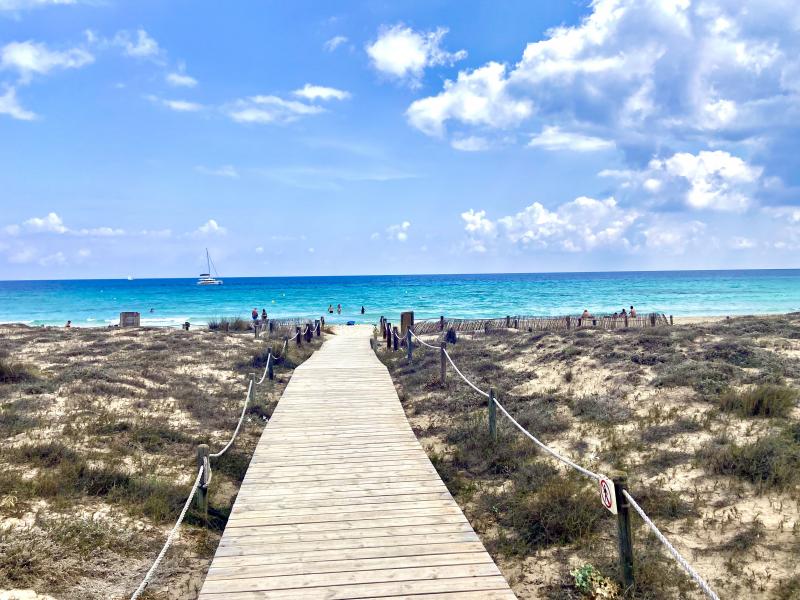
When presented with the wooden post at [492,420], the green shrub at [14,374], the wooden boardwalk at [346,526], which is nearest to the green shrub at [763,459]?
the wooden post at [492,420]

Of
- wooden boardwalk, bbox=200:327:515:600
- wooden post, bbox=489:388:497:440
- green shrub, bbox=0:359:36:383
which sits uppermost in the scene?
green shrub, bbox=0:359:36:383

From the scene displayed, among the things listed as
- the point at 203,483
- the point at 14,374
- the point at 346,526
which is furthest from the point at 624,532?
the point at 14,374

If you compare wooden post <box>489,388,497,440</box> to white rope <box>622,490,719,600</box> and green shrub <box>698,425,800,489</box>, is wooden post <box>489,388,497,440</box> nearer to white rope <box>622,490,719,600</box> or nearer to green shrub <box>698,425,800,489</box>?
green shrub <box>698,425,800,489</box>

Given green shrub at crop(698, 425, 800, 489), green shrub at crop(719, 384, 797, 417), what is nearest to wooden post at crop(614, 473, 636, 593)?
green shrub at crop(698, 425, 800, 489)

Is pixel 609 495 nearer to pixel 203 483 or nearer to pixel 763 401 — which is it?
pixel 203 483

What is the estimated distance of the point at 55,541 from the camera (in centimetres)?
610

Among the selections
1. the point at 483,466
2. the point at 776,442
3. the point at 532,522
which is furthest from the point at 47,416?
the point at 776,442

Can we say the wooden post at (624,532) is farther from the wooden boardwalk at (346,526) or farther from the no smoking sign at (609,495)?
the wooden boardwalk at (346,526)

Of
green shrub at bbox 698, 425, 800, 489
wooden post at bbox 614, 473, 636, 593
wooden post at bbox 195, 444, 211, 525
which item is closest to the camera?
wooden post at bbox 614, 473, 636, 593

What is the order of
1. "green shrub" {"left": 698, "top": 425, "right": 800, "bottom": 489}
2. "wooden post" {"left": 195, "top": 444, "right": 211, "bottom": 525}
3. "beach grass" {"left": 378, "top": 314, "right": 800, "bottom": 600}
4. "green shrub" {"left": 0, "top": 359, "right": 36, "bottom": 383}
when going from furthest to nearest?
"green shrub" {"left": 0, "top": 359, "right": 36, "bottom": 383}
"wooden post" {"left": 195, "top": 444, "right": 211, "bottom": 525}
"green shrub" {"left": 698, "top": 425, "right": 800, "bottom": 489}
"beach grass" {"left": 378, "top": 314, "right": 800, "bottom": 600}

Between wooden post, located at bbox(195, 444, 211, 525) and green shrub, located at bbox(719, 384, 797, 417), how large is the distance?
29.3ft

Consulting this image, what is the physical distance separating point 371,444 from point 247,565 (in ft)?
14.2

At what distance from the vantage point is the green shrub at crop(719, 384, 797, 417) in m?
9.22

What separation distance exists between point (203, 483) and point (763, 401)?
9.37 m
